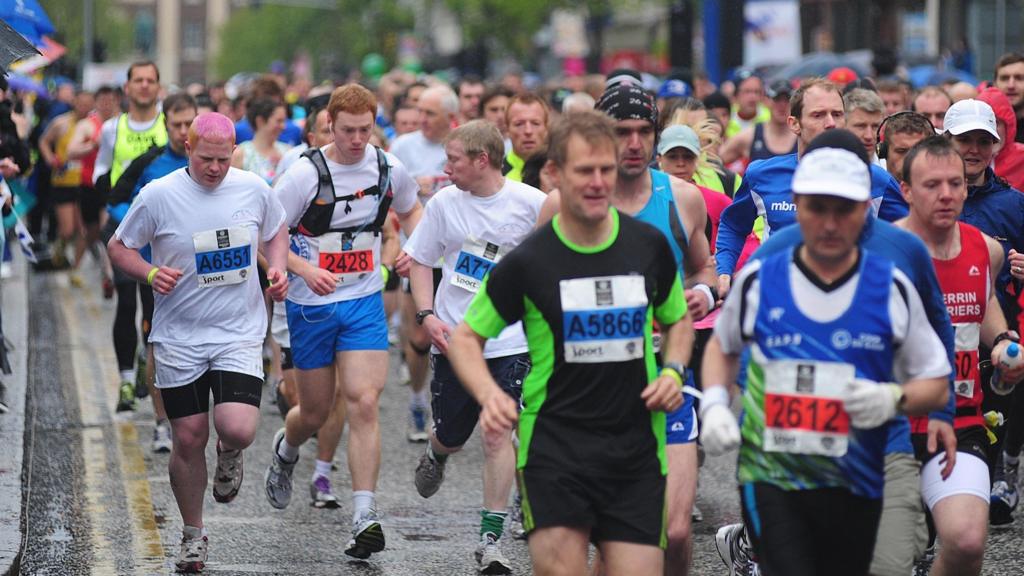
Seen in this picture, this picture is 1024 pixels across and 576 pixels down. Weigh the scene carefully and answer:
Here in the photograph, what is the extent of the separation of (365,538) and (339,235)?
5.39 ft

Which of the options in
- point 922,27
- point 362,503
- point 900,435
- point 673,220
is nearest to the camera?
point 900,435

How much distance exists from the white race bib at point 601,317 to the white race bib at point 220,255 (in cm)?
281

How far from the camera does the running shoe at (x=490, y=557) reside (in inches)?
316

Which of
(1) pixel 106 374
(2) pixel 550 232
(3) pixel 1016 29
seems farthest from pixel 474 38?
(2) pixel 550 232

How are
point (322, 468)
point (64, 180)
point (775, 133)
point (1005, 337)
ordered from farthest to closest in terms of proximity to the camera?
point (64, 180), point (775, 133), point (322, 468), point (1005, 337)

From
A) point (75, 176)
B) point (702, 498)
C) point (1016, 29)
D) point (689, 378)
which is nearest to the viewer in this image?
point (689, 378)

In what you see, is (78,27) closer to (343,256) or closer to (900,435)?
(343,256)

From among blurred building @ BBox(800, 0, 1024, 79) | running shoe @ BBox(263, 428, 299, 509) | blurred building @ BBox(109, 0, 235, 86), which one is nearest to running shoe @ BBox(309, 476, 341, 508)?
running shoe @ BBox(263, 428, 299, 509)

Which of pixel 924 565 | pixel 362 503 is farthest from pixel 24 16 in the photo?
pixel 924 565

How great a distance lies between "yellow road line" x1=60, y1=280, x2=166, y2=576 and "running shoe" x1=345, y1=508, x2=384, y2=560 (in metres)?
0.84

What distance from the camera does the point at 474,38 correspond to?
183ft

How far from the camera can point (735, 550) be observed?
7.46 meters

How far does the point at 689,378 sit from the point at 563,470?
1865 millimetres

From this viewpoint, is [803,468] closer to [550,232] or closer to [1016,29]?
[550,232]
